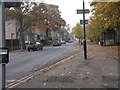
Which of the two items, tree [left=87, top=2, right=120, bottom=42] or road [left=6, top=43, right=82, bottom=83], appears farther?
tree [left=87, top=2, right=120, bottom=42]

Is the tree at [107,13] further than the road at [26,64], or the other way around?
the tree at [107,13]

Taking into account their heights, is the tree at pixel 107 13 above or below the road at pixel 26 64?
above

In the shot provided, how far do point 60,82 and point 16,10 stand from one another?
1091 inches

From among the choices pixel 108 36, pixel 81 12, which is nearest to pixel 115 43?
pixel 108 36

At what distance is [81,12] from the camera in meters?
13.8

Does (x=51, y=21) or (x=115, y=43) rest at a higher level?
(x=51, y=21)

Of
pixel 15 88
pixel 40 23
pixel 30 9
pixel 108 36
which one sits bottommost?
pixel 15 88

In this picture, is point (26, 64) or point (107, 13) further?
point (107, 13)

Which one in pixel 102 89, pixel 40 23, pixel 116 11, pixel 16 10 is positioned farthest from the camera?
pixel 40 23

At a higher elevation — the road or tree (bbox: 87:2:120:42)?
tree (bbox: 87:2:120:42)

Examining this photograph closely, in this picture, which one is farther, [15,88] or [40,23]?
[40,23]

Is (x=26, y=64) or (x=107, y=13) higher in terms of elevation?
(x=107, y=13)

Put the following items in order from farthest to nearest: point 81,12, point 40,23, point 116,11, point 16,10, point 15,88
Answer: point 40,23 → point 16,10 → point 116,11 → point 81,12 → point 15,88

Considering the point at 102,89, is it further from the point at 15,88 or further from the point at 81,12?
the point at 81,12
